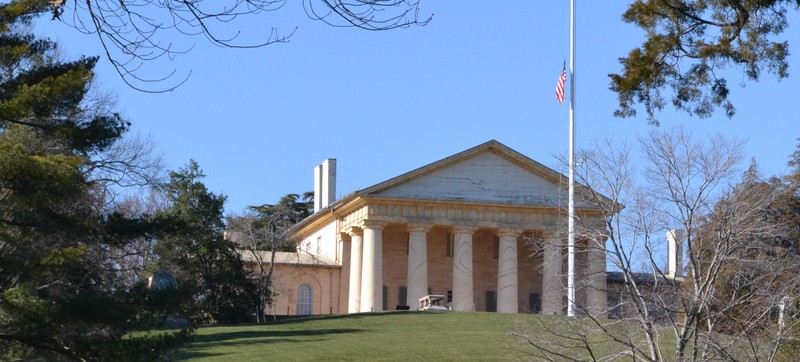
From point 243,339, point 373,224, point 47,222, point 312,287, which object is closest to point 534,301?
point 373,224

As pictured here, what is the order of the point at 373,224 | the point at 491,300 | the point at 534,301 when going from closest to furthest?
the point at 373,224
the point at 534,301
the point at 491,300

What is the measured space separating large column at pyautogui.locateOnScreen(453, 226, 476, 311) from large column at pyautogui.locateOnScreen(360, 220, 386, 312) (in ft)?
13.0

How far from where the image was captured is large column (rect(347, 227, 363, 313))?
70.0 m

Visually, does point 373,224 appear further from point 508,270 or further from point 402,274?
point 508,270

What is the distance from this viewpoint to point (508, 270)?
71.4 m

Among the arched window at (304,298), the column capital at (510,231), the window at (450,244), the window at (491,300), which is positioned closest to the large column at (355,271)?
the arched window at (304,298)

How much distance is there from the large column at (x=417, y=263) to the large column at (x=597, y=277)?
359 inches

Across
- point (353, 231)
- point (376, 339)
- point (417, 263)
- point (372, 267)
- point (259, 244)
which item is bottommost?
point (376, 339)

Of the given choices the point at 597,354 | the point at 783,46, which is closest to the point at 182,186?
the point at 597,354

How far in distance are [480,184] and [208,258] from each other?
1629 centimetres

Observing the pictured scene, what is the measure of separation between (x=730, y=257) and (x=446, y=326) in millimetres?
20262

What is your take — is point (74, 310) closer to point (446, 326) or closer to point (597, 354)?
point (597, 354)

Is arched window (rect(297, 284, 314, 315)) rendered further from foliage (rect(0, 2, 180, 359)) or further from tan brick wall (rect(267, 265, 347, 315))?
foliage (rect(0, 2, 180, 359))

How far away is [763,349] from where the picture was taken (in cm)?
2650
